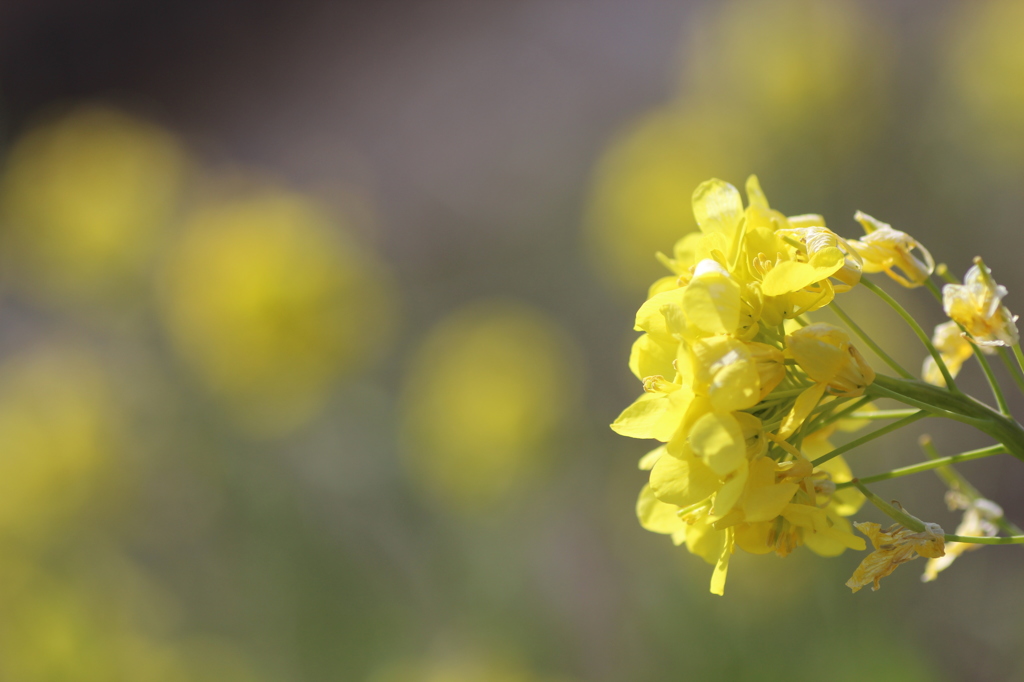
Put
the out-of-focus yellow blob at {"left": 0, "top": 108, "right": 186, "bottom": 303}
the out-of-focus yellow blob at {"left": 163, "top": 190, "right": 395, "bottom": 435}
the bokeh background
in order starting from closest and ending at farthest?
the bokeh background, the out-of-focus yellow blob at {"left": 163, "top": 190, "right": 395, "bottom": 435}, the out-of-focus yellow blob at {"left": 0, "top": 108, "right": 186, "bottom": 303}

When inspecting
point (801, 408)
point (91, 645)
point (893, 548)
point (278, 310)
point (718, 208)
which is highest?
point (278, 310)

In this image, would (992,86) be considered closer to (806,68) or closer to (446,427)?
(806,68)

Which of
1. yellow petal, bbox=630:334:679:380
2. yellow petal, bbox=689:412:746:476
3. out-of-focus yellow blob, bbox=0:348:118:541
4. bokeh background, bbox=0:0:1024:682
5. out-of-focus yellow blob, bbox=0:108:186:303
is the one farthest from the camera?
out-of-focus yellow blob, bbox=0:108:186:303

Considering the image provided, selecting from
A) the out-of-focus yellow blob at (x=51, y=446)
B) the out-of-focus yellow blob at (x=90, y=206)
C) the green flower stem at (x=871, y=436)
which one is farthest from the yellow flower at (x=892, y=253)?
the out-of-focus yellow blob at (x=90, y=206)

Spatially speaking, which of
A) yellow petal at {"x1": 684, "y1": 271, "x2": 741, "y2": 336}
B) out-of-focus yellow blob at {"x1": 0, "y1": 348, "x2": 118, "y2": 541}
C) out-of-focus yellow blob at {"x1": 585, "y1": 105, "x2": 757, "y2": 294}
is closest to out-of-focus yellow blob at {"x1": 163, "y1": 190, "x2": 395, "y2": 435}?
out-of-focus yellow blob at {"x1": 0, "y1": 348, "x2": 118, "y2": 541}

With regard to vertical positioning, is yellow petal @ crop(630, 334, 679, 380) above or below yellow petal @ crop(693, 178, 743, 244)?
below

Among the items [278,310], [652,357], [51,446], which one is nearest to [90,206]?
[51,446]

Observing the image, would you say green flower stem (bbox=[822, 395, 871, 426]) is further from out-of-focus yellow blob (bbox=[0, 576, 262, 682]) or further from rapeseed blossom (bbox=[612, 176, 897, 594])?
out-of-focus yellow blob (bbox=[0, 576, 262, 682])

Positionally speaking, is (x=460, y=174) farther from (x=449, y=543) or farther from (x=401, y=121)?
(x=449, y=543)
